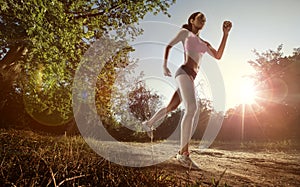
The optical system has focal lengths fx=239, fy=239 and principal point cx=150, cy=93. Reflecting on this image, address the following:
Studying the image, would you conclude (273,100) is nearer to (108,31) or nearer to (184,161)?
(108,31)

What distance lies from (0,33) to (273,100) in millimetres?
Answer: 28684

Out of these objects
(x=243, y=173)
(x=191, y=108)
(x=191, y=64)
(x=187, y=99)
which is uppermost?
(x=191, y=64)

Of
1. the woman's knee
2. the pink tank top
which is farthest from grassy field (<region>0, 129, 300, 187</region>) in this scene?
the pink tank top

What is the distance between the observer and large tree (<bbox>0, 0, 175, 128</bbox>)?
628 centimetres

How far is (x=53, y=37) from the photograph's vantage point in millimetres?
6543

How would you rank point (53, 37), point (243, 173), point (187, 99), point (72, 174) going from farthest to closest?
point (53, 37), point (243, 173), point (187, 99), point (72, 174)

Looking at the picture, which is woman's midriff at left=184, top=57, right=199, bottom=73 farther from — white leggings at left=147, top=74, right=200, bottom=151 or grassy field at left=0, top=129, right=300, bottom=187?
grassy field at left=0, top=129, right=300, bottom=187

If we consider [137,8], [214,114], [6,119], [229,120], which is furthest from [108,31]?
[214,114]

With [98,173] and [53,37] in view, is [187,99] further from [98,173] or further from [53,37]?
[53,37]

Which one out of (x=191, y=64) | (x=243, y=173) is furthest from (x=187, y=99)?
(x=243, y=173)

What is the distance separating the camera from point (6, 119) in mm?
23719

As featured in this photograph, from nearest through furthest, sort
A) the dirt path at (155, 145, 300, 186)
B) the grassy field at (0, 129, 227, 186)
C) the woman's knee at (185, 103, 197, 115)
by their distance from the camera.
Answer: the grassy field at (0, 129, 227, 186) < the woman's knee at (185, 103, 197, 115) < the dirt path at (155, 145, 300, 186)

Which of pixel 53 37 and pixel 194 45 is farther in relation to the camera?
pixel 53 37

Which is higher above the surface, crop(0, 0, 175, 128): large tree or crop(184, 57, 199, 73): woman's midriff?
crop(0, 0, 175, 128): large tree
